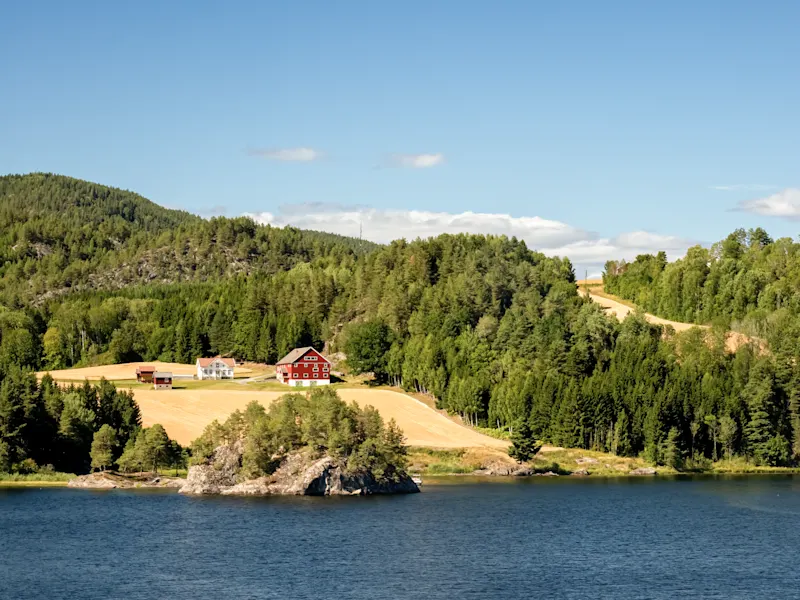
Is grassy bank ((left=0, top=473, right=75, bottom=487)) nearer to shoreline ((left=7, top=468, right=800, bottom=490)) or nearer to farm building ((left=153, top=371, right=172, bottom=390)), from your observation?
shoreline ((left=7, top=468, right=800, bottom=490))

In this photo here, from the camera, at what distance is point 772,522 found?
98188 millimetres

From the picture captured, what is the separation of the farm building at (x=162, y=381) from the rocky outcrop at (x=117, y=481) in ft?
211

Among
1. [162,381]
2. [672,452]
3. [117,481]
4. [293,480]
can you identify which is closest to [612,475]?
[672,452]

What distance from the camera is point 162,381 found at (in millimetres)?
189625

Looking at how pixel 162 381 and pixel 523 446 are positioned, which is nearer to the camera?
pixel 523 446

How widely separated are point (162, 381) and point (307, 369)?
25.1m

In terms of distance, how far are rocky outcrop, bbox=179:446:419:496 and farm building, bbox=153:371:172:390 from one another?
73540mm

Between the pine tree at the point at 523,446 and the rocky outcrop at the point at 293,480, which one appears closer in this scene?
the rocky outcrop at the point at 293,480

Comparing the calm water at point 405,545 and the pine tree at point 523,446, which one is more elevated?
the pine tree at point 523,446

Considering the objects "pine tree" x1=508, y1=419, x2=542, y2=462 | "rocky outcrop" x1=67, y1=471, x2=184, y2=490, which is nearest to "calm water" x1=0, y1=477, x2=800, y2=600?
"rocky outcrop" x1=67, y1=471, x2=184, y2=490

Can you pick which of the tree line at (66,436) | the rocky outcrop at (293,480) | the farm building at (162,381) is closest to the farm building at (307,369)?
the farm building at (162,381)

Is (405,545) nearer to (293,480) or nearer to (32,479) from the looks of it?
(293,480)

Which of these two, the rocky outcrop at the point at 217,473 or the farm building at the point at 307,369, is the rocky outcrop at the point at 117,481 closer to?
the rocky outcrop at the point at 217,473

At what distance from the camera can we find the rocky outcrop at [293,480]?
114 metres
